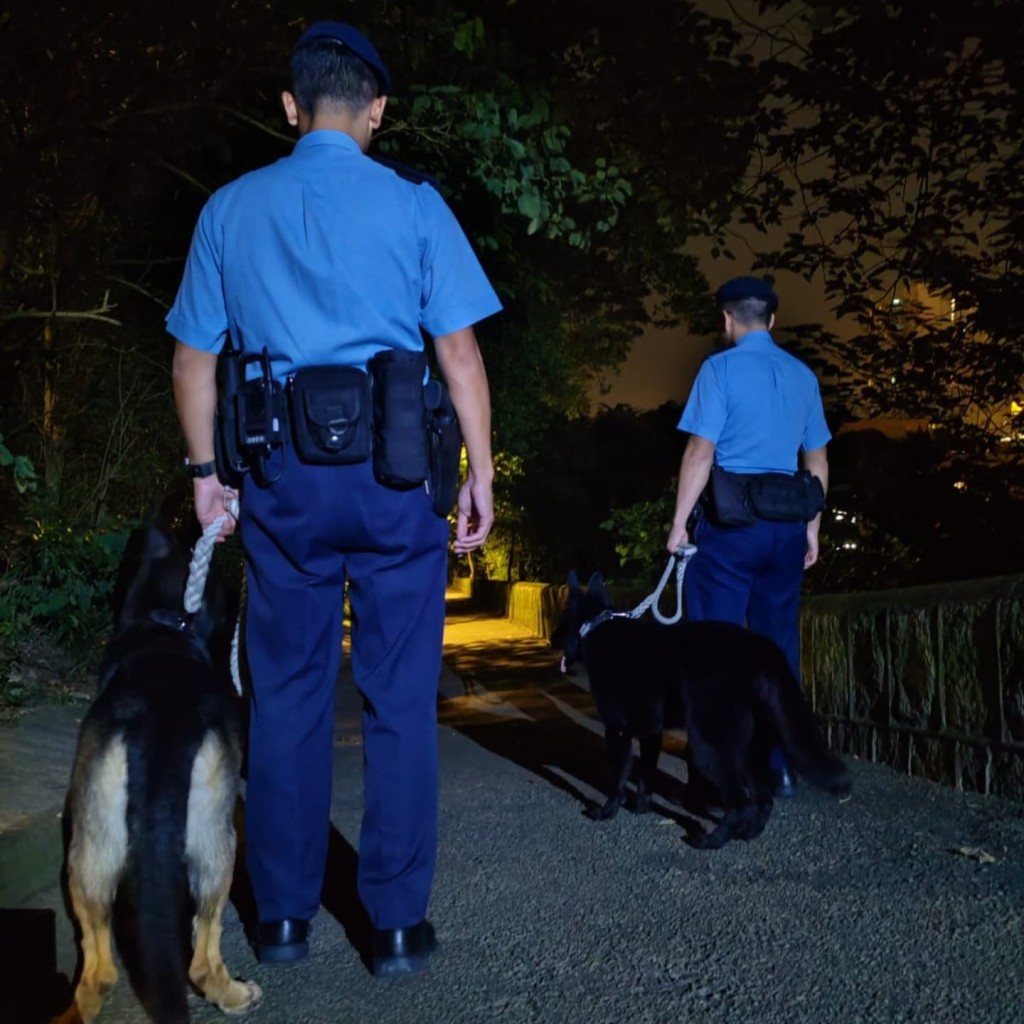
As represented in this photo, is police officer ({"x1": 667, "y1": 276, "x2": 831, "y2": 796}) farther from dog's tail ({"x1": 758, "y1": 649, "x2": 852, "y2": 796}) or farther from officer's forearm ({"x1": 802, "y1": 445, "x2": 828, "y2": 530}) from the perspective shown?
dog's tail ({"x1": 758, "y1": 649, "x2": 852, "y2": 796})

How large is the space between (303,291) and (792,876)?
7.82 ft

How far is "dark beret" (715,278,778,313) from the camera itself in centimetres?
Answer: 463

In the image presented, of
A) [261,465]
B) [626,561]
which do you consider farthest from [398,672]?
[626,561]

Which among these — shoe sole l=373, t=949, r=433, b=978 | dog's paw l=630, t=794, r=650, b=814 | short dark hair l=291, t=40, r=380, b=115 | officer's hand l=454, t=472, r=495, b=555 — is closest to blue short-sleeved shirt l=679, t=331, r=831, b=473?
dog's paw l=630, t=794, r=650, b=814

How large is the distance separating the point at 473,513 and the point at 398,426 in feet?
1.58

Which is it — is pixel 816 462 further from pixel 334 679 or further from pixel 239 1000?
pixel 239 1000

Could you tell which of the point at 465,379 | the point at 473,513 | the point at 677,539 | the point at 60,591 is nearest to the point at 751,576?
the point at 677,539

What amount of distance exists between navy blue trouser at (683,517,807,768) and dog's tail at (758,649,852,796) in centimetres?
58

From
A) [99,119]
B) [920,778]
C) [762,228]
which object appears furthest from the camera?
[762,228]

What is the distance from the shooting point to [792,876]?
356 centimetres

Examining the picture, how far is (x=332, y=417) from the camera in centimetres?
265

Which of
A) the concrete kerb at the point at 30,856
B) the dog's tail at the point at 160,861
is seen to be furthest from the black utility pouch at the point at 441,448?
the concrete kerb at the point at 30,856

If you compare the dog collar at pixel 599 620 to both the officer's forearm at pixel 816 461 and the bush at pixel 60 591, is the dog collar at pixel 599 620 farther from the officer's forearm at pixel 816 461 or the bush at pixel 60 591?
the bush at pixel 60 591

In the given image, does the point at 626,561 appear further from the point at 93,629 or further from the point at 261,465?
the point at 261,465
